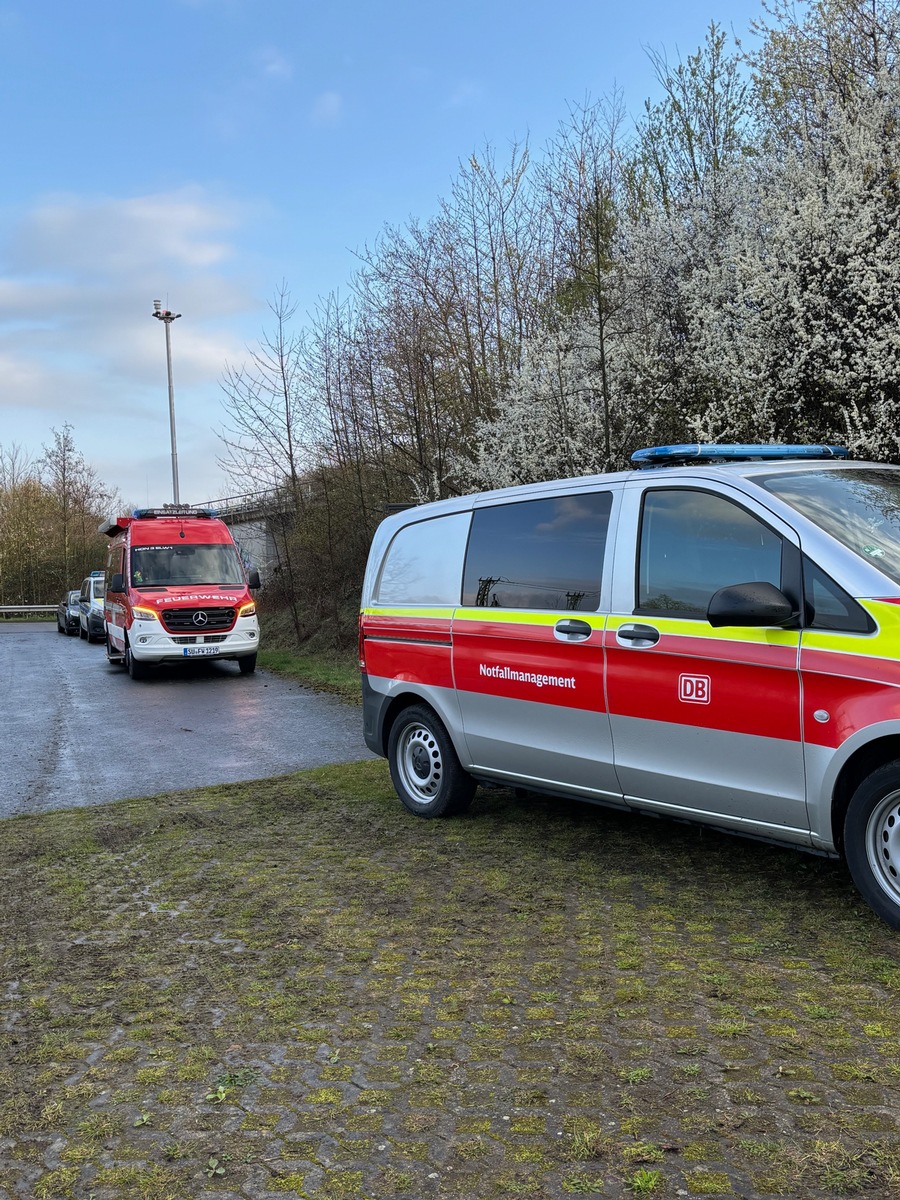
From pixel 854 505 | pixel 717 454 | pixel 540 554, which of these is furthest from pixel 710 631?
pixel 540 554

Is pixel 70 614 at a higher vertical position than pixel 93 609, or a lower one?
lower

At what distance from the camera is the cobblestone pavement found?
9.53 ft

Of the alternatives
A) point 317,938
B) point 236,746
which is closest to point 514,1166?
point 317,938

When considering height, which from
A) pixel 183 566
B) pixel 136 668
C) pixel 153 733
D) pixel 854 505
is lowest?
pixel 153 733

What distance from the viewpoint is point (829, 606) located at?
445 centimetres

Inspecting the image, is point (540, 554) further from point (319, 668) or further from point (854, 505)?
point (319, 668)

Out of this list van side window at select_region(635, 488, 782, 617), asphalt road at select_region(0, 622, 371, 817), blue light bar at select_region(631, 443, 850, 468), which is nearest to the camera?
van side window at select_region(635, 488, 782, 617)

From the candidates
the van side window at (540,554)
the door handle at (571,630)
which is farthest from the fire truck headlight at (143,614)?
the door handle at (571,630)

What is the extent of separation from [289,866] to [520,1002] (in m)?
2.38

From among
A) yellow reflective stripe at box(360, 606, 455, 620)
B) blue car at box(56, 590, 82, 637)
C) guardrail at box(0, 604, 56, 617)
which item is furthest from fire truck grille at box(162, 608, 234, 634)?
guardrail at box(0, 604, 56, 617)

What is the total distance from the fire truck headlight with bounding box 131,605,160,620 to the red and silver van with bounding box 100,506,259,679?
17 mm

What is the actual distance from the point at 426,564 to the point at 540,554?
4.06ft

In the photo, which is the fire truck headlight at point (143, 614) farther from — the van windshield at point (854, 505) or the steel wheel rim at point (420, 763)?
the van windshield at point (854, 505)

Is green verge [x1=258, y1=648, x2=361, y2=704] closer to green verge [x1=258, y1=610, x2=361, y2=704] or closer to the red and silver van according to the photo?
green verge [x1=258, y1=610, x2=361, y2=704]
